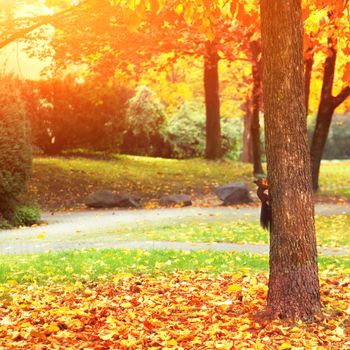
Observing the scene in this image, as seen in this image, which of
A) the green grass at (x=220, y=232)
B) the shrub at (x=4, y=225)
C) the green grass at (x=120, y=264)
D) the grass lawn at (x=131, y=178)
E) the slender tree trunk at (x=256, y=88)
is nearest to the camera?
the green grass at (x=120, y=264)

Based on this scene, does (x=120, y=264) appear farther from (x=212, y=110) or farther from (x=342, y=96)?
(x=212, y=110)

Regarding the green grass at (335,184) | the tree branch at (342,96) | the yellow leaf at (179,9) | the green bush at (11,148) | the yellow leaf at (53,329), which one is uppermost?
the yellow leaf at (179,9)

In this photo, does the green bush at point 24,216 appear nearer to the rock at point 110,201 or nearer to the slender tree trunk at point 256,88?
the rock at point 110,201

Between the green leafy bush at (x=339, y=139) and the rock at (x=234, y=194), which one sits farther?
the green leafy bush at (x=339, y=139)

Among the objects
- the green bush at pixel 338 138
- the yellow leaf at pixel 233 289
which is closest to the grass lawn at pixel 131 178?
the yellow leaf at pixel 233 289

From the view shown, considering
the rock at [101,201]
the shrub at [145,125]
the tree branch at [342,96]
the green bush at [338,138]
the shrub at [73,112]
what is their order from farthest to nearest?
the green bush at [338,138] → the shrub at [145,125] → the shrub at [73,112] → the tree branch at [342,96] → the rock at [101,201]

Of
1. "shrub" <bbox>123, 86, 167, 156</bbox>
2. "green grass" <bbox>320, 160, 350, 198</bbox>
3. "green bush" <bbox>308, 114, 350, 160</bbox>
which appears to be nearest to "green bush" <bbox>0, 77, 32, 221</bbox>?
"green grass" <bbox>320, 160, 350, 198</bbox>

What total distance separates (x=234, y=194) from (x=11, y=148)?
6.32 m

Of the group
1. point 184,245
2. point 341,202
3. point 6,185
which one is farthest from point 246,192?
point 184,245

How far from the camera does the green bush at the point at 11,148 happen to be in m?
16.2

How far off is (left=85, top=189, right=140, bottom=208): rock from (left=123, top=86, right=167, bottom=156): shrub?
13359 millimetres

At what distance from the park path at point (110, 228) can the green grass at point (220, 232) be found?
334 millimetres

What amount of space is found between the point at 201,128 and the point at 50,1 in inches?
566

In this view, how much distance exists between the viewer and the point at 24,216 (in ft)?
54.9
